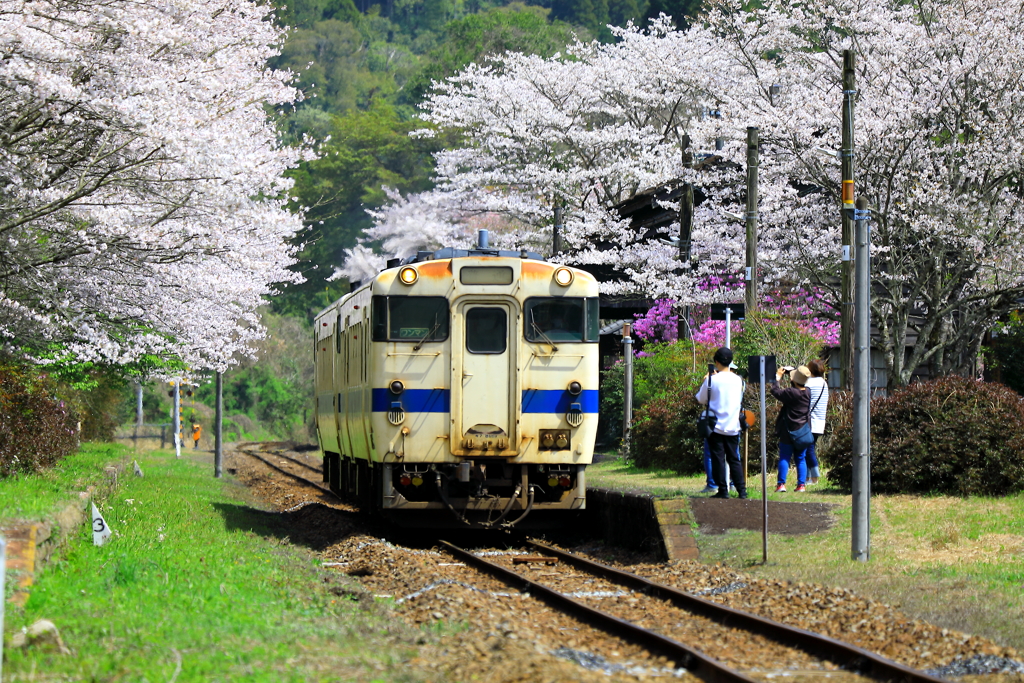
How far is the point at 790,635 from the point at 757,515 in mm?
4966

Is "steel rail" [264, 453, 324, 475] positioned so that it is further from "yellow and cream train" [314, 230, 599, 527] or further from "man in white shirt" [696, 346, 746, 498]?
"man in white shirt" [696, 346, 746, 498]

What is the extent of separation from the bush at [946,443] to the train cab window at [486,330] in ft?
14.8

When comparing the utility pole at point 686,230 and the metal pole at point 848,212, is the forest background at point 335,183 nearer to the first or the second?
the utility pole at point 686,230

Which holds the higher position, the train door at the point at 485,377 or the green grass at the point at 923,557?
the train door at the point at 485,377

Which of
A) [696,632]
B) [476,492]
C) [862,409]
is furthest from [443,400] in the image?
[696,632]

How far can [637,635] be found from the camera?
768cm

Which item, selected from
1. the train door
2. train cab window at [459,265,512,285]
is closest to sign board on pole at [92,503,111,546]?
the train door

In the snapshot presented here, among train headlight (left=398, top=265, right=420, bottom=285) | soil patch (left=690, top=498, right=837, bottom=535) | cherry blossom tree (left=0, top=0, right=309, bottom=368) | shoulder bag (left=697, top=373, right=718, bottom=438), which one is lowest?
soil patch (left=690, top=498, right=837, bottom=535)

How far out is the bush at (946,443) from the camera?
13523 millimetres

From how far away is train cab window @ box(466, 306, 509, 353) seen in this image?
12.7m

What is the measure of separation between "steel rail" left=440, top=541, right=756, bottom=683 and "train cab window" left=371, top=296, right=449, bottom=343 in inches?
112

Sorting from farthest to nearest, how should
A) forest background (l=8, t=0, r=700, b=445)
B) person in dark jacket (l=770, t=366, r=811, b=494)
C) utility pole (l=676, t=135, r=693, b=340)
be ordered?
forest background (l=8, t=0, r=700, b=445) → utility pole (l=676, t=135, r=693, b=340) → person in dark jacket (l=770, t=366, r=811, b=494)

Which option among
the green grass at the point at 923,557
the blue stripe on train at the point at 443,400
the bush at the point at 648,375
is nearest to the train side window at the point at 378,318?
the blue stripe on train at the point at 443,400

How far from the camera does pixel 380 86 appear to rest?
77688mm
